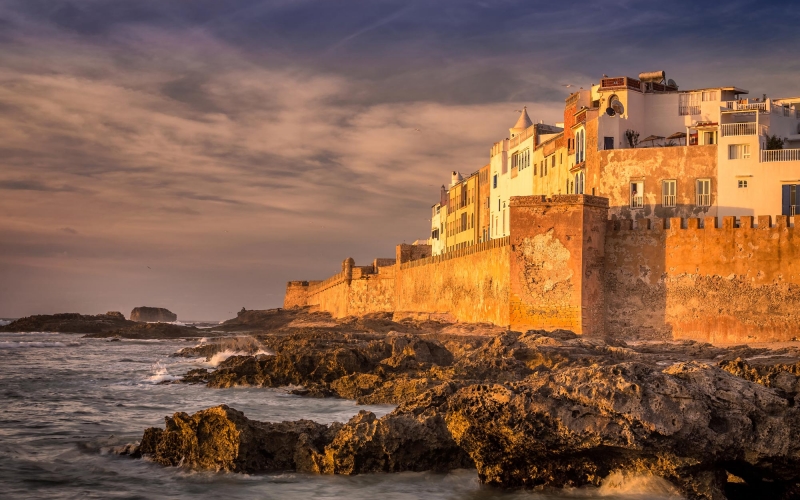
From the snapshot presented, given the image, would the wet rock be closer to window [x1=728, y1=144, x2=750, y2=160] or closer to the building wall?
window [x1=728, y1=144, x2=750, y2=160]

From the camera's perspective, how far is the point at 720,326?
2864cm

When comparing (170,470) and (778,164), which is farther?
(778,164)

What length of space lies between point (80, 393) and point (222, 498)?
10926 millimetres

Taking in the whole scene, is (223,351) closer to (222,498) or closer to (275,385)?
(275,385)

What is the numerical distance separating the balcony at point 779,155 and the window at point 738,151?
0.51m

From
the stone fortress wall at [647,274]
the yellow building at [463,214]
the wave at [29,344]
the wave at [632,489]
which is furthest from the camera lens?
the yellow building at [463,214]

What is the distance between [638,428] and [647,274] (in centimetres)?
2266

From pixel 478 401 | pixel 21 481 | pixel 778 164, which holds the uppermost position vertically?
pixel 778 164

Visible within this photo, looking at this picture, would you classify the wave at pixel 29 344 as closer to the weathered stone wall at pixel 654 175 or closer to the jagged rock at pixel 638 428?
the weathered stone wall at pixel 654 175

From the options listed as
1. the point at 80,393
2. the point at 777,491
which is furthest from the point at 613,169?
the point at 777,491

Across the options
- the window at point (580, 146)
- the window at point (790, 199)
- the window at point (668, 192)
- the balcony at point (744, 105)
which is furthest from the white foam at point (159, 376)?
the balcony at point (744, 105)

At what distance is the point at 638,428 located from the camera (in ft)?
26.1

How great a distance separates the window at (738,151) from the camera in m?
30.7

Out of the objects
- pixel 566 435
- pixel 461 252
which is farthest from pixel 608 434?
pixel 461 252
